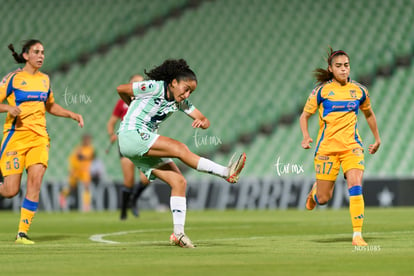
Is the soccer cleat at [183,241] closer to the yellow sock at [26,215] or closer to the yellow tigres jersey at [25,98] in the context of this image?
the yellow sock at [26,215]

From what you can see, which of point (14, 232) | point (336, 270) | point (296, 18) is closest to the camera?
point (336, 270)

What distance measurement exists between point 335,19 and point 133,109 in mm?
17718

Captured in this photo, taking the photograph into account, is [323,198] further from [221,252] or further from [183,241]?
[221,252]

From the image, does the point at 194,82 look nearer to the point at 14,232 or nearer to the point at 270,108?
the point at 14,232

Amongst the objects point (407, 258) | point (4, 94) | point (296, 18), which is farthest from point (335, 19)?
point (407, 258)

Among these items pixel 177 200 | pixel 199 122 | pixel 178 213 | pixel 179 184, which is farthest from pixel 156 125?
pixel 178 213

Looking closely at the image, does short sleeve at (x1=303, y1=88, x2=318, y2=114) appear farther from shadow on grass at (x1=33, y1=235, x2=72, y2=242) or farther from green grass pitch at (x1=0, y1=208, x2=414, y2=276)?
shadow on grass at (x1=33, y1=235, x2=72, y2=242)

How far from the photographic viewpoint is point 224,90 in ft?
77.3

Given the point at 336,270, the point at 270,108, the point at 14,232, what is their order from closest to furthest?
the point at 336,270
the point at 14,232
the point at 270,108

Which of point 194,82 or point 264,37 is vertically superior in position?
point 264,37

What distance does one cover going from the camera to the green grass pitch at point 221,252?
5.87 m

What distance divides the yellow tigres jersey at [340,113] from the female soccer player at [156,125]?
1335 millimetres

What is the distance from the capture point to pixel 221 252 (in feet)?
23.9

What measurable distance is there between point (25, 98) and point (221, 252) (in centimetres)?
310
